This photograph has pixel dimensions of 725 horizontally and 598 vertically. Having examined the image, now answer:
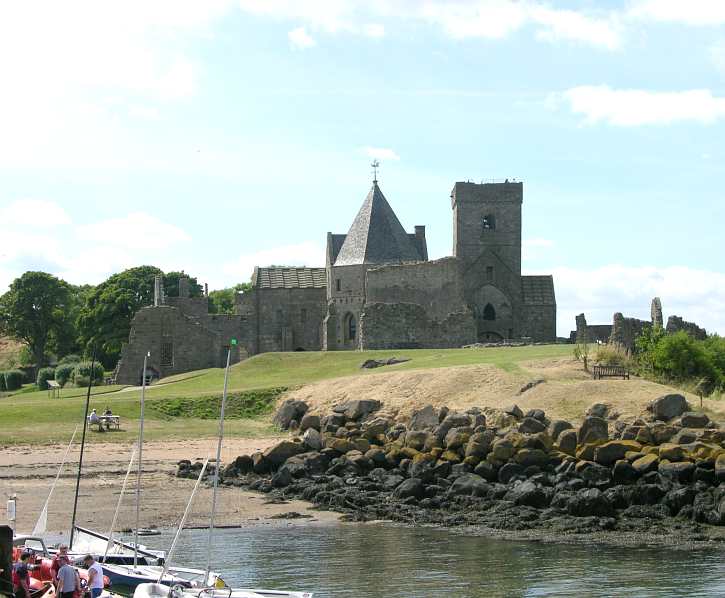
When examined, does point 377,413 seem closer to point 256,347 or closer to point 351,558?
point 351,558

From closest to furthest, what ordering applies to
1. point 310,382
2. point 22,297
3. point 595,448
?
1. point 595,448
2. point 310,382
3. point 22,297

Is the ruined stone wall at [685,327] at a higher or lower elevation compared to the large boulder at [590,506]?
higher

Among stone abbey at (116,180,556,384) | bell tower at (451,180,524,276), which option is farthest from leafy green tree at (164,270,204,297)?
bell tower at (451,180,524,276)

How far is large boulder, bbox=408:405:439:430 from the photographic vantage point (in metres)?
40.7

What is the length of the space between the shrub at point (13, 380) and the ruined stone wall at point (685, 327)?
177 feet

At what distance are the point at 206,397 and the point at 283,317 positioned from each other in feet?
101

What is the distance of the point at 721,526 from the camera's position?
2811cm

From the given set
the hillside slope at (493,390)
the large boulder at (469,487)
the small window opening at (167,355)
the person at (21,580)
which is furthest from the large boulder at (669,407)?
the small window opening at (167,355)

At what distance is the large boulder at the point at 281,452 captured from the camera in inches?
1527

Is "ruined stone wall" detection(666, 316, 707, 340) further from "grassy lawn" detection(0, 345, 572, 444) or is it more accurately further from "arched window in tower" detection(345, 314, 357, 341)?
"arched window in tower" detection(345, 314, 357, 341)

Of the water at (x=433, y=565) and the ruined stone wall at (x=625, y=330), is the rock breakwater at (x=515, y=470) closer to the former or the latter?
the water at (x=433, y=565)

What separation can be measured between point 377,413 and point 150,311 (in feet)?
110

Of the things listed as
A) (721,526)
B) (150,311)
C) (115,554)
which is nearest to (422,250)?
(150,311)

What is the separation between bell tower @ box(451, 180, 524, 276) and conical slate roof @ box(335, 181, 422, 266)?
4235 mm
